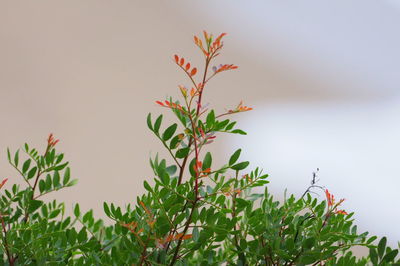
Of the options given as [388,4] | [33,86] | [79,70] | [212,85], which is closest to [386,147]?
[388,4]

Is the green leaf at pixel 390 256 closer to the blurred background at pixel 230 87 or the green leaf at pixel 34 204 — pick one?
the green leaf at pixel 34 204

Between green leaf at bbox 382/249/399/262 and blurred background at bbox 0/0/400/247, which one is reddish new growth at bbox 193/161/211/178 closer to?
green leaf at bbox 382/249/399/262

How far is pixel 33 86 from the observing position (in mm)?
2305

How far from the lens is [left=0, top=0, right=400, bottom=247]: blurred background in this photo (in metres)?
2.30

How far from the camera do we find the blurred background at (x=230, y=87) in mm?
2301

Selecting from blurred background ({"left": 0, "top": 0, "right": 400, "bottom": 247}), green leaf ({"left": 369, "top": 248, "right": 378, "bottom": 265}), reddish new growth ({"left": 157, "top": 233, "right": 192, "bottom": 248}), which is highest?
blurred background ({"left": 0, "top": 0, "right": 400, "bottom": 247})

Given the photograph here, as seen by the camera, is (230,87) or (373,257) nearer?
(373,257)

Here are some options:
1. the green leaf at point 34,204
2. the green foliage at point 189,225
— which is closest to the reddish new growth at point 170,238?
the green foliage at point 189,225

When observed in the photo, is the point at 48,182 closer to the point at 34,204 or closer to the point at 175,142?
the point at 34,204

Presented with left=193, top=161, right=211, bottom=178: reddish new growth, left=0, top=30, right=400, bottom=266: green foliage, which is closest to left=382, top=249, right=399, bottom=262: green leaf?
left=0, top=30, right=400, bottom=266: green foliage

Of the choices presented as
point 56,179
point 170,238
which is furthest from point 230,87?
point 170,238

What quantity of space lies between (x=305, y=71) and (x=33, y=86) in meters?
1.19

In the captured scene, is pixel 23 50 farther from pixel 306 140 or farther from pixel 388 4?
pixel 388 4

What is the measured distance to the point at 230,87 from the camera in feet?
8.25
